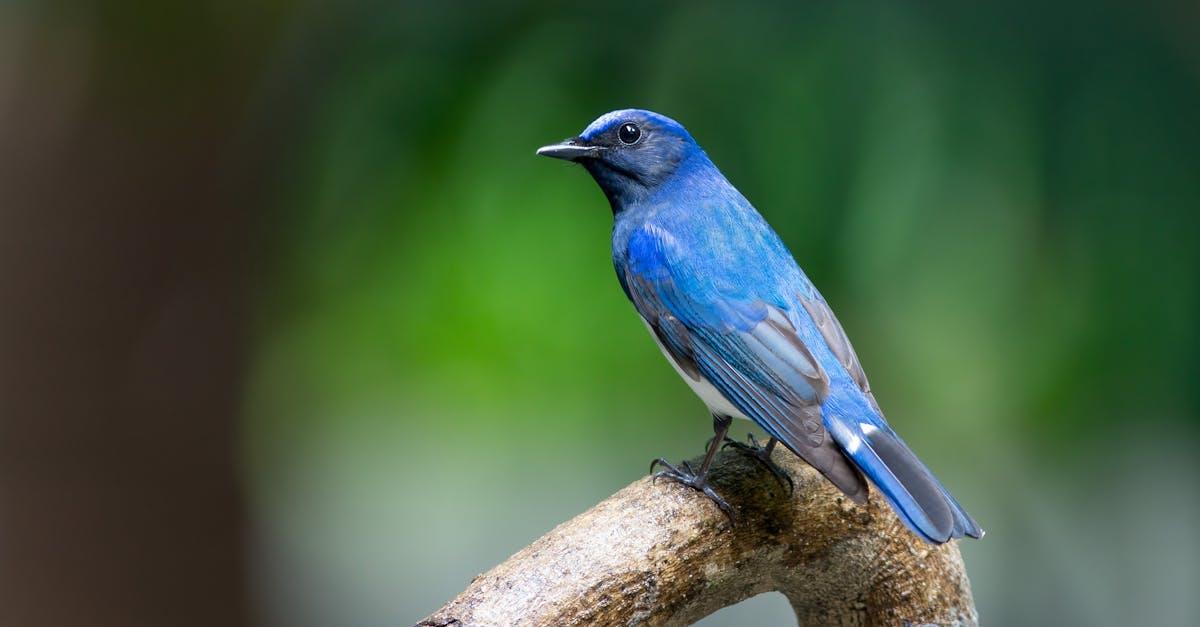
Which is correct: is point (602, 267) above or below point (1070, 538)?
above

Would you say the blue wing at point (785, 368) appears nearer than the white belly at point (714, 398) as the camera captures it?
Yes

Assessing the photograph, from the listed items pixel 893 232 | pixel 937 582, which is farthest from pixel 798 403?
pixel 893 232

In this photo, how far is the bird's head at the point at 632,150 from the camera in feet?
10.5

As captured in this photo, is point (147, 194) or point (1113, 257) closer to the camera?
point (1113, 257)

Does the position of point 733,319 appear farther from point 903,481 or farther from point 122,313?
point 122,313

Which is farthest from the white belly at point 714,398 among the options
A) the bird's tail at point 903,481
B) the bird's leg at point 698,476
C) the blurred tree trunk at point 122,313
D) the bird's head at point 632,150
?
the blurred tree trunk at point 122,313

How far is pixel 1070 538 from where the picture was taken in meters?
4.97

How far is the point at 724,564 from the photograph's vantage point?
2486mm

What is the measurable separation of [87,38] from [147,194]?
0.66m

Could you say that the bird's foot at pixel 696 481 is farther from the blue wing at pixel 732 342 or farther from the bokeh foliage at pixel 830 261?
the bokeh foliage at pixel 830 261

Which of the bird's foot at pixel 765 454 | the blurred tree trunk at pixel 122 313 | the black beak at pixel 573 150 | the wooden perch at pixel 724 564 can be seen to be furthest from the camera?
the blurred tree trunk at pixel 122 313

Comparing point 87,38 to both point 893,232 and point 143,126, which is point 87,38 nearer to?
point 143,126

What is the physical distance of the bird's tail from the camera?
2.34 metres

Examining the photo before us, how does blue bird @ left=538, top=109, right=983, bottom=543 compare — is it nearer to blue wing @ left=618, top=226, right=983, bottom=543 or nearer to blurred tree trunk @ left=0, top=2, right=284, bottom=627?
blue wing @ left=618, top=226, right=983, bottom=543
